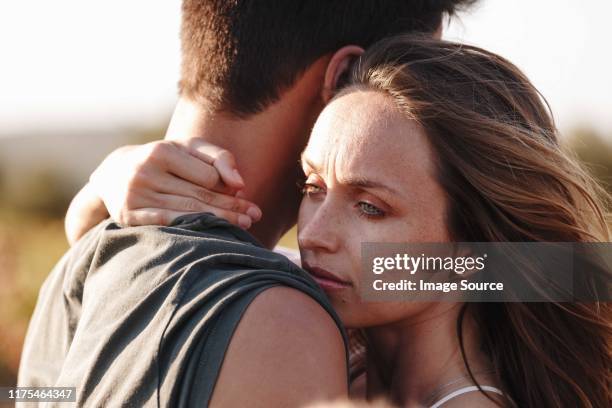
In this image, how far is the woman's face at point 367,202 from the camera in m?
2.13

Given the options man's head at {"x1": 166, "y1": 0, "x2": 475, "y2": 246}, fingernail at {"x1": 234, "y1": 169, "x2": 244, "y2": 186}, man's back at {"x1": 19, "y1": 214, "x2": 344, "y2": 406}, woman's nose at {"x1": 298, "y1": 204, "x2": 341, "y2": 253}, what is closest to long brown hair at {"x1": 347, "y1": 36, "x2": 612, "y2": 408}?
man's head at {"x1": 166, "y1": 0, "x2": 475, "y2": 246}

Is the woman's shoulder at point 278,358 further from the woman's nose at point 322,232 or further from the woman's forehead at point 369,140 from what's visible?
the woman's forehead at point 369,140

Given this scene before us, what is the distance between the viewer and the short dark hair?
2.44 m

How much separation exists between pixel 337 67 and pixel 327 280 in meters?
0.70

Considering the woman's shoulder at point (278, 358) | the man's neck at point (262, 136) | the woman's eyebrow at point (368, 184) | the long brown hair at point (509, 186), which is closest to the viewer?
the woman's shoulder at point (278, 358)

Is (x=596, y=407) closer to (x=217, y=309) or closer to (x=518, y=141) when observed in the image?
(x=518, y=141)

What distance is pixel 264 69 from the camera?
96.6 inches

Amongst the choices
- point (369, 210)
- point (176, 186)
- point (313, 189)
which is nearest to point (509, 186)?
point (369, 210)

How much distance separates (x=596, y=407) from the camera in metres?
2.41

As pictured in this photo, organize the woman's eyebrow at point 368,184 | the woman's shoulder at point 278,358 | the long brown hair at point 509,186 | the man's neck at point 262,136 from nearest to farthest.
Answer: the woman's shoulder at point 278,358 → the woman's eyebrow at point 368,184 → the long brown hair at point 509,186 → the man's neck at point 262,136

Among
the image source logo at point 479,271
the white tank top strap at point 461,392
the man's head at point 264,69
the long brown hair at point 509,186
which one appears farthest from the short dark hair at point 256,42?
the white tank top strap at point 461,392

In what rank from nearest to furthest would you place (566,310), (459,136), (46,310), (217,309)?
(217,309)
(459,136)
(566,310)
(46,310)

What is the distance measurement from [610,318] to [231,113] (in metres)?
1.25

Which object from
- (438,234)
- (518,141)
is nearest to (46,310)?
(438,234)
